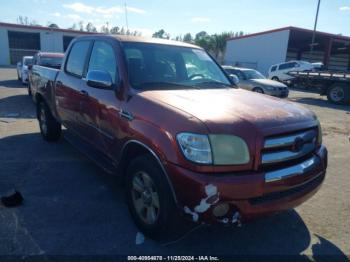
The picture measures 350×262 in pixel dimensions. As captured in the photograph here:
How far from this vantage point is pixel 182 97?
3271 mm

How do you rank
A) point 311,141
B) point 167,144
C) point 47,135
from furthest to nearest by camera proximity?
point 47,135 → point 311,141 → point 167,144

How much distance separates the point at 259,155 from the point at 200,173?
55 centimetres

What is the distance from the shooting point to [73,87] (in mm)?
4703

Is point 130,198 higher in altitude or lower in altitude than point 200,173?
lower

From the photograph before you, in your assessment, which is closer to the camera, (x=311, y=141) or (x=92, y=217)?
(x=311, y=141)

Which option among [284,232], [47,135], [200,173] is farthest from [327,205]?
[47,135]

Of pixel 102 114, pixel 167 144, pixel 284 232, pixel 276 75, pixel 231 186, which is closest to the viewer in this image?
pixel 231 186

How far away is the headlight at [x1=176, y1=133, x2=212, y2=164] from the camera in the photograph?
102 inches

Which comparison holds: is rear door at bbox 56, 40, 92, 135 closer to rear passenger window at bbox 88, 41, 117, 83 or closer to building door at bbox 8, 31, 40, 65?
rear passenger window at bbox 88, 41, 117, 83

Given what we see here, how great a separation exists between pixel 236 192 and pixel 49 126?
4848 millimetres

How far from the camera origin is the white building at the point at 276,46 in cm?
3578

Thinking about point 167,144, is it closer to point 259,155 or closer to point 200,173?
point 200,173


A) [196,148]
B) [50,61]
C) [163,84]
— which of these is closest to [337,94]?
[50,61]

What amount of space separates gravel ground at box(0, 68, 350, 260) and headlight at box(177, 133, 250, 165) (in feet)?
2.81
